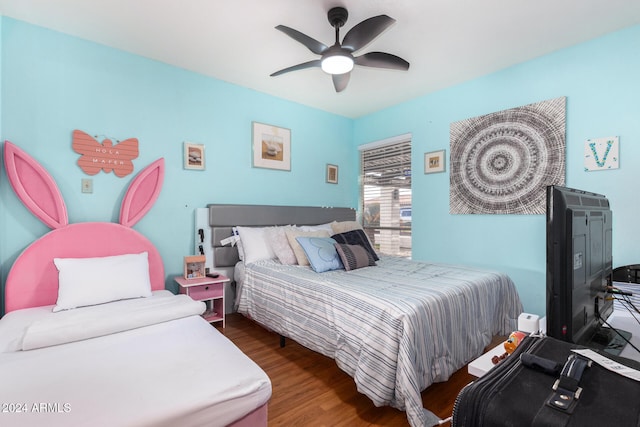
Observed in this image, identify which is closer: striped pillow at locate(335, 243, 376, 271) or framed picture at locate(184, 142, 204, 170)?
striped pillow at locate(335, 243, 376, 271)

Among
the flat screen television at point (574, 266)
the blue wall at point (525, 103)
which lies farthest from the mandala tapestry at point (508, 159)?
the flat screen television at point (574, 266)

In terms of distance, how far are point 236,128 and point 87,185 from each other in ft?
5.18

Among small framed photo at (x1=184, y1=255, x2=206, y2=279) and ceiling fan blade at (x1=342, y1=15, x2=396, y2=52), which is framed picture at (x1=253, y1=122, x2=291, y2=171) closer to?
small framed photo at (x1=184, y1=255, x2=206, y2=279)

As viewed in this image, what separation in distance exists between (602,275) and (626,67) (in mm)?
2423

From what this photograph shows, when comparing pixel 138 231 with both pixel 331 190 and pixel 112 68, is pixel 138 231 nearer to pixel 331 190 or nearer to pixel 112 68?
pixel 112 68

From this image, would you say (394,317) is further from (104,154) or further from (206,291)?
(104,154)

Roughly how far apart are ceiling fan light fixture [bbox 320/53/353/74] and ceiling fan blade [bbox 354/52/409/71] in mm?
132

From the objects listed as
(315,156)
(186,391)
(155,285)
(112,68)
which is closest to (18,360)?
(186,391)

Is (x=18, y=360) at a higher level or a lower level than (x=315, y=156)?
lower

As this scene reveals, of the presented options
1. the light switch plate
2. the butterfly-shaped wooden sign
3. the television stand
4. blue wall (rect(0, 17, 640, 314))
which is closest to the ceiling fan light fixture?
blue wall (rect(0, 17, 640, 314))

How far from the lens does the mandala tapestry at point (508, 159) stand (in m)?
2.81

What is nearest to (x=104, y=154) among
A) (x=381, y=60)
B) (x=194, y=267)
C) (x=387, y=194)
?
(x=194, y=267)

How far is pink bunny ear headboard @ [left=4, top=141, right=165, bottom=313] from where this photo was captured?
2180mm

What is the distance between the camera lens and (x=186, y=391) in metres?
1.14
